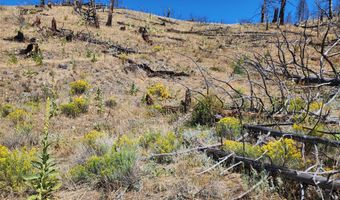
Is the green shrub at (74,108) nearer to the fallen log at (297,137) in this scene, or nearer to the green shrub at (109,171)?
the green shrub at (109,171)

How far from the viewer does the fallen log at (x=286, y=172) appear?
3320mm

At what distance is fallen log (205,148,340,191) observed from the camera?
3.32 m

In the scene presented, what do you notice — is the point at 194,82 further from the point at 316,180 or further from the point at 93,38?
the point at 316,180

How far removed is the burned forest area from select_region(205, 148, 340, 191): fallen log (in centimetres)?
1

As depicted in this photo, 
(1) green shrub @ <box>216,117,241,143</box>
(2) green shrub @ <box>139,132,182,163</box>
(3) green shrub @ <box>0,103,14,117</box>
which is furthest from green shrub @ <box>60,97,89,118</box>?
(1) green shrub @ <box>216,117,241,143</box>

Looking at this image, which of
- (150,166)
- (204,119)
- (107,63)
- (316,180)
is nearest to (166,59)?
(107,63)

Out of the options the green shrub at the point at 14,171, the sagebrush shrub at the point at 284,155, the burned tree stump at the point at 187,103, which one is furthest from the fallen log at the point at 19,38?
the sagebrush shrub at the point at 284,155

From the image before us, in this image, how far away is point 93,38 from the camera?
1861 centimetres

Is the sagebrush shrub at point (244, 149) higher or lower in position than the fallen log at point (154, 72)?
lower

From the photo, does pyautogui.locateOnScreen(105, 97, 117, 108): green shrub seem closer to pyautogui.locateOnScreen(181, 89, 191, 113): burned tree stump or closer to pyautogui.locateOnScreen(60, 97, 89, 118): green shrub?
pyautogui.locateOnScreen(60, 97, 89, 118): green shrub

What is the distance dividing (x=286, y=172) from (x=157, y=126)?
374cm

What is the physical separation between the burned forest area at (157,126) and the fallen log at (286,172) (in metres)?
0.01

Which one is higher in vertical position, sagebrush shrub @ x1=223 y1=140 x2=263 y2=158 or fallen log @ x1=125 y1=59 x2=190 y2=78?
fallen log @ x1=125 y1=59 x2=190 y2=78

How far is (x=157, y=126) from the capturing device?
281 inches
